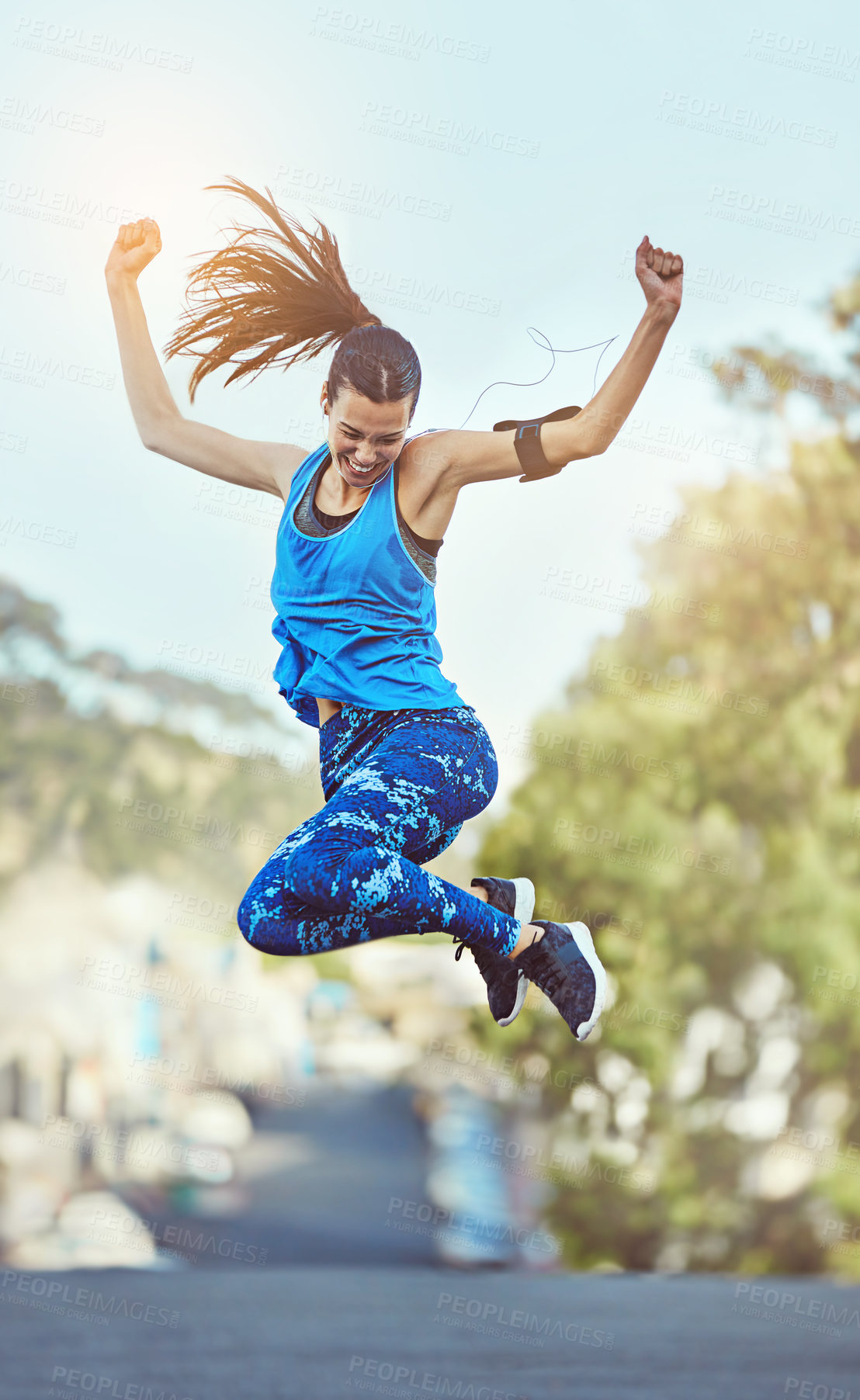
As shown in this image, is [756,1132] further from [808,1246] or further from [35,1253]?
[35,1253]

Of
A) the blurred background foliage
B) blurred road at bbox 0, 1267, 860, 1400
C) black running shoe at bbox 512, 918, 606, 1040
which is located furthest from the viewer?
the blurred background foliage

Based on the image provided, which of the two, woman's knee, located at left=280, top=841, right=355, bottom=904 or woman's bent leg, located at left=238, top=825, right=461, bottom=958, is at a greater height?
woman's knee, located at left=280, top=841, right=355, bottom=904

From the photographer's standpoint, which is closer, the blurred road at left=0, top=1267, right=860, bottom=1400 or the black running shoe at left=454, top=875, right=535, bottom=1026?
the black running shoe at left=454, top=875, right=535, bottom=1026

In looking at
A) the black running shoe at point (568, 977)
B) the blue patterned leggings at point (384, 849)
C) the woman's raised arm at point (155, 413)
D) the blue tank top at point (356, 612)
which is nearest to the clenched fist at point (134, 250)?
the woman's raised arm at point (155, 413)

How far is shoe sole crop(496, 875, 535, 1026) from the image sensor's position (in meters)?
3.55

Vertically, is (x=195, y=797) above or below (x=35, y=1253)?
above

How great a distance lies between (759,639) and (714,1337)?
6837 mm

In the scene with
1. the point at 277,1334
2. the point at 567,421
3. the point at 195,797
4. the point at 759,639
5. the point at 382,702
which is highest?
the point at 759,639

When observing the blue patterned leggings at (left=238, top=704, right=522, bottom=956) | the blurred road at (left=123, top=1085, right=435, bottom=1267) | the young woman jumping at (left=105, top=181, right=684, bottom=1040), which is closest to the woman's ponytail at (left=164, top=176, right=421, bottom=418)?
the young woman jumping at (left=105, top=181, right=684, bottom=1040)

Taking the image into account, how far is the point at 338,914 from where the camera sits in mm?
2977

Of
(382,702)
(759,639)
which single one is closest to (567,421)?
(382,702)

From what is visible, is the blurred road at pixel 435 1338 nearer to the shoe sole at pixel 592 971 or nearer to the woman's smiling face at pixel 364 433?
the shoe sole at pixel 592 971

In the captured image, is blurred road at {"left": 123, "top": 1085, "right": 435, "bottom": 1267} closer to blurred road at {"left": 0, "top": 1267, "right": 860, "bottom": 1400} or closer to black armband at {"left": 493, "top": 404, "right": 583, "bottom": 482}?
blurred road at {"left": 0, "top": 1267, "right": 860, "bottom": 1400}

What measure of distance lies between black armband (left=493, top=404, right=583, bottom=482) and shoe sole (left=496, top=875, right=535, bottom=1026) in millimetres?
1147
